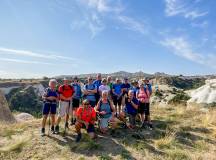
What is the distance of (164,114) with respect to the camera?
16938 mm

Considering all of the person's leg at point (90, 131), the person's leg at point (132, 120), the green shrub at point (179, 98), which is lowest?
the person's leg at point (90, 131)

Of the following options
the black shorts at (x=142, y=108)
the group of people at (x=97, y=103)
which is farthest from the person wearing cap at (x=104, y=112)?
the black shorts at (x=142, y=108)

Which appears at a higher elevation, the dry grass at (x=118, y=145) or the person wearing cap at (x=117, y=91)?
the person wearing cap at (x=117, y=91)

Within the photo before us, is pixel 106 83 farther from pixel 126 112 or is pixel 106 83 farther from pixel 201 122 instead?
pixel 201 122

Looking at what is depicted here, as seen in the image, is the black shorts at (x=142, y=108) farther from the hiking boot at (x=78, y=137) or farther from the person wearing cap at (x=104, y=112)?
the hiking boot at (x=78, y=137)

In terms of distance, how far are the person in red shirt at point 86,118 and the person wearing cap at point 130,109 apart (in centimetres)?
180

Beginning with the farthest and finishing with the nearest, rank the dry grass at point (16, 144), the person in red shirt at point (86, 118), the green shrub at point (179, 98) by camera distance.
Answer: the green shrub at point (179, 98) < the person in red shirt at point (86, 118) < the dry grass at point (16, 144)

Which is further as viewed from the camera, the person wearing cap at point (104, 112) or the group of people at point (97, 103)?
the person wearing cap at point (104, 112)

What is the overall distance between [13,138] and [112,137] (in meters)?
3.42

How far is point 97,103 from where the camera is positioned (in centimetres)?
1259

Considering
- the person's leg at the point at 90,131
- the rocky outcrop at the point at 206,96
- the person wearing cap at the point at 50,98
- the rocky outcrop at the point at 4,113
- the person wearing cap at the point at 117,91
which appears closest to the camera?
the person's leg at the point at 90,131

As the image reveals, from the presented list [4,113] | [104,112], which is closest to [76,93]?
[104,112]

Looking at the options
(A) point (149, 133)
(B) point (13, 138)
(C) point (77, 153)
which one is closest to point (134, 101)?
(A) point (149, 133)

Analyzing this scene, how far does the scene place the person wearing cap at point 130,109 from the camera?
12.6 metres
